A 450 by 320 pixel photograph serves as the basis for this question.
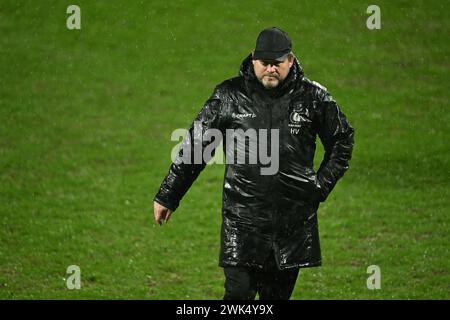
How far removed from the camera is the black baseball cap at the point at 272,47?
8562 mm

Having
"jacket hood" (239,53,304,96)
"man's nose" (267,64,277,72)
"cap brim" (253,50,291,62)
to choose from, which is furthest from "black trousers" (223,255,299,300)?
"cap brim" (253,50,291,62)

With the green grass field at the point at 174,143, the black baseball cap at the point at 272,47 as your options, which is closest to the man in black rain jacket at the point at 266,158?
the black baseball cap at the point at 272,47

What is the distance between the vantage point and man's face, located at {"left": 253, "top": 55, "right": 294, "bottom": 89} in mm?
8602

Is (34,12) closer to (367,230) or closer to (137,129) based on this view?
(137,129)

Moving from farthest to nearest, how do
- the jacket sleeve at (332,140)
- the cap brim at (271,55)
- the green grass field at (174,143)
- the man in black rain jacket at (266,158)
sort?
the green grass field at (174,143) < the jacket sleeve at (332,140) < the man in black rain jacket at (266,158) < the cap brim at (271,55)

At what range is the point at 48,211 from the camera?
1712 cm

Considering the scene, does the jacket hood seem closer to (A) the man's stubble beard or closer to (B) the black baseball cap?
(A) the man's stubble beard

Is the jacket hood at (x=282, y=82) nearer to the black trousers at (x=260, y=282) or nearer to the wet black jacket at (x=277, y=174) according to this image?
the wet black jacket at (x=277, y=174)

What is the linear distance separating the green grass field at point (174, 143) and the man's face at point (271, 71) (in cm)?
515

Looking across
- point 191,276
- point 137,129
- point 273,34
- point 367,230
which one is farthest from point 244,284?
point 137,129

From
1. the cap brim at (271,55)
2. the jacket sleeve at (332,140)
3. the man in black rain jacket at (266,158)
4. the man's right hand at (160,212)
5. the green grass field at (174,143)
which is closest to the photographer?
the cap brim at (271,55)

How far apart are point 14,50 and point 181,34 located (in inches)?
163

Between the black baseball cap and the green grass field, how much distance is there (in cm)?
531

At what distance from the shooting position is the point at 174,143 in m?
20.7
